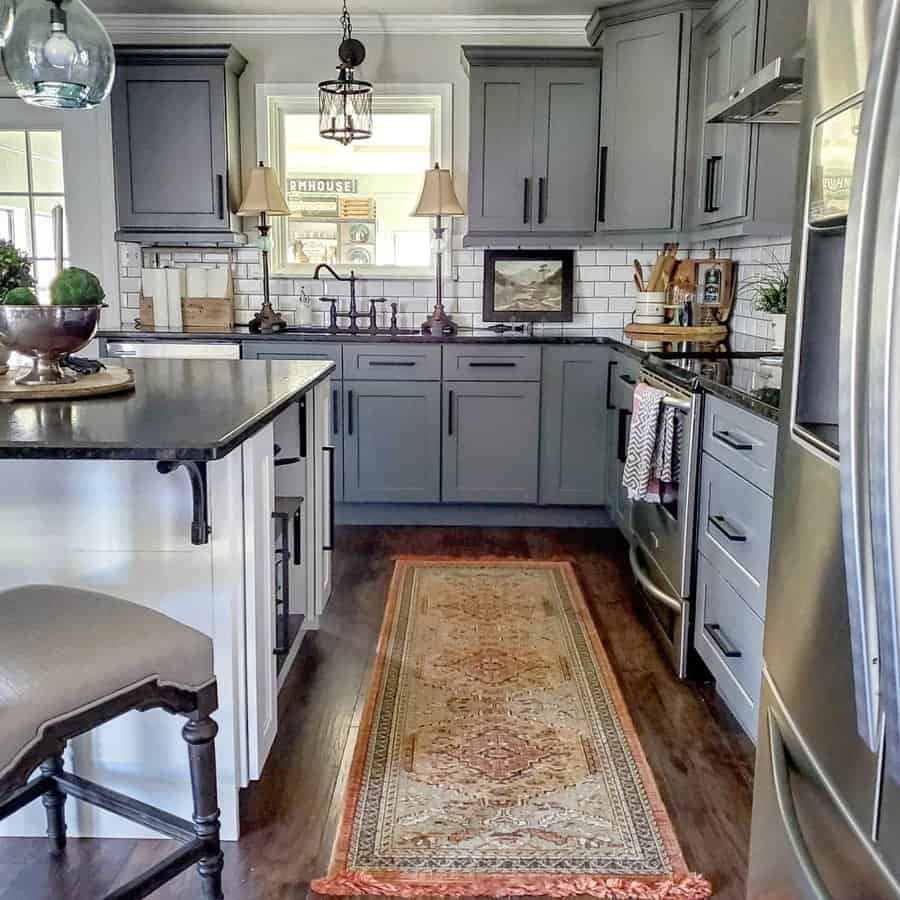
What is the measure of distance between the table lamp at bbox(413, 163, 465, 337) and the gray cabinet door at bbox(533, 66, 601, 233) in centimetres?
42

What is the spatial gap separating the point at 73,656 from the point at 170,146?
364cm

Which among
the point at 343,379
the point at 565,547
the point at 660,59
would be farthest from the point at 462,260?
the point at 565,547

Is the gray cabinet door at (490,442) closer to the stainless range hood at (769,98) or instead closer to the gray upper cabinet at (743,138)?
the gray upper cabinet at (743,138)

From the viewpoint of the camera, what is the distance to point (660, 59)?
4.02m

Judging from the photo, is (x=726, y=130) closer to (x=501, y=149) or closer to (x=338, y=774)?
(x=501, y=149)

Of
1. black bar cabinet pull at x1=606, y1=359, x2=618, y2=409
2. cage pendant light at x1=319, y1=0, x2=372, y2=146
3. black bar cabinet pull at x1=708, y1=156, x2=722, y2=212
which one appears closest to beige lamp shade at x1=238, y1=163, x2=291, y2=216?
cage pendant light at x1=319, y1=0, x2=372, y2=146

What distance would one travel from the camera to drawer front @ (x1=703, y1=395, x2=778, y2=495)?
81.7 inches

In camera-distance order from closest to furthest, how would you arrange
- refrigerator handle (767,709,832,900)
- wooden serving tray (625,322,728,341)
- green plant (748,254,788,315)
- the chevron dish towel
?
refrigerator handle (767,709,832,900) → the chevron dish towel → green plant (748,254,788,315) → wooden serving tray (625,322,728,341)

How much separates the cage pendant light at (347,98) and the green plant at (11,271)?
7.30 feet

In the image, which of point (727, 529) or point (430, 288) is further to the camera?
point (430, 288)

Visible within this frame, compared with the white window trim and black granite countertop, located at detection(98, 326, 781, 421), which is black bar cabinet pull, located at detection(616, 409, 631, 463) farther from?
the white window trim

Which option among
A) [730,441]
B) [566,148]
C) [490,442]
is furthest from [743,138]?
[490,442]

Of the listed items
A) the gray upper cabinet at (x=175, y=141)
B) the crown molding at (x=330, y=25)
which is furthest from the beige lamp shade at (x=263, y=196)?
the crown molding at (x=330, y=25)

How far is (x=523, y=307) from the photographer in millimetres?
4719
